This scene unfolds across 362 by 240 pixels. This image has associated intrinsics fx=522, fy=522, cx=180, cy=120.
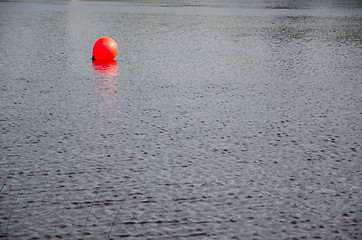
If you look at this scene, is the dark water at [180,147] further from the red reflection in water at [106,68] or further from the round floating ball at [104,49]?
the round floating ball at [104,49]

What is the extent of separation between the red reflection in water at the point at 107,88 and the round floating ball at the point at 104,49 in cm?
13

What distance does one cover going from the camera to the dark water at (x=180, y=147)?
308 cm

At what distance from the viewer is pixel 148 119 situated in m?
5.53

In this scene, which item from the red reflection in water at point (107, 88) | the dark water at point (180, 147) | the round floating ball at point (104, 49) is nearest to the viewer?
the dark water at point (180, 147)

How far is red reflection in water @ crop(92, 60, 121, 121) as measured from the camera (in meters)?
5.81

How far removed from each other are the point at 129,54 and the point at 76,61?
1.39 m

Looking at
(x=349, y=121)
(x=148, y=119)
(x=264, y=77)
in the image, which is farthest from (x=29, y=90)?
(x=349, y=121)

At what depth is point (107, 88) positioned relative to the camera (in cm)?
719

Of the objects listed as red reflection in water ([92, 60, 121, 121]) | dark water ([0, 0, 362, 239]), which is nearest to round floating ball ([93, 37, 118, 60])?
red reflection in water ([92, 60, 121, 121])

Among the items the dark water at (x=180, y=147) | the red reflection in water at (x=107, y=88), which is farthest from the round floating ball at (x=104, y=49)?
the dark water at (x=180, y=147)

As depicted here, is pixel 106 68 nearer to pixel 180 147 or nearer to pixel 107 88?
pixel 107 88

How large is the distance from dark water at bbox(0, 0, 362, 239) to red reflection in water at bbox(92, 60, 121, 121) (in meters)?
0.02

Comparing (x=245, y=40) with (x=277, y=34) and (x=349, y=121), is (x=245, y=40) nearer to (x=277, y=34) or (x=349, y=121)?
(x=277, y=34)

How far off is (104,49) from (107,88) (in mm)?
2602
